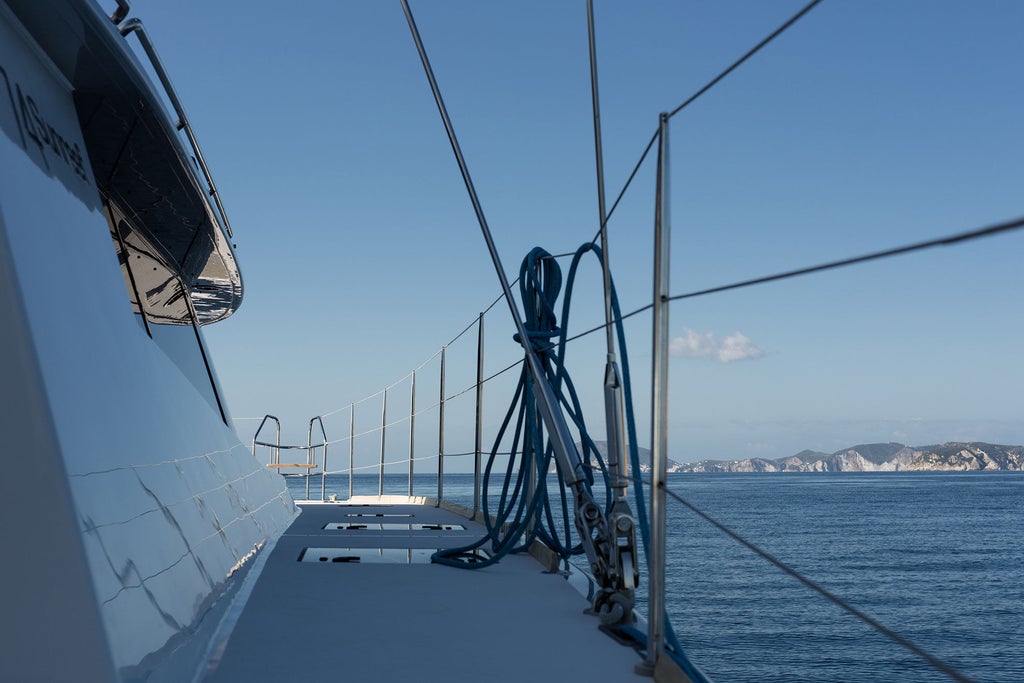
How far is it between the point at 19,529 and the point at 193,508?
38.4 inches

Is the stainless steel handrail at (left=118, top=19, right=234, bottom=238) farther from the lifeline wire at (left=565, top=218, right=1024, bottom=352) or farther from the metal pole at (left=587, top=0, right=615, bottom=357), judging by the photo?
the lifeline wire at (left=565, top=218, right=1024, bottom=352)

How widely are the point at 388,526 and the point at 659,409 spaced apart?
9.77ft

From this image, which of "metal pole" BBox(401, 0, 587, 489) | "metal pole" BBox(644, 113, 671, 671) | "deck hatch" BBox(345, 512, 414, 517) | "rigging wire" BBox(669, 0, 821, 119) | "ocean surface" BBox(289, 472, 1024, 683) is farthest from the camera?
"ocean surface" BBox(289, 472, 1024, 683)

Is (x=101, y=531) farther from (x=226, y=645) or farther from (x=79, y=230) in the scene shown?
(x=79, y=230)

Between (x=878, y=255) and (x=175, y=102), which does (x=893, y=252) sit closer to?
(x=878, y=255)

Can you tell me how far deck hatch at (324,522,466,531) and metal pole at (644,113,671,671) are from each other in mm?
2648

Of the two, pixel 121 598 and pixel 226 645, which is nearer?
pixel 121 598

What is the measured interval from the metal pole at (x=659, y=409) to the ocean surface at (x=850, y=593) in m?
10.5

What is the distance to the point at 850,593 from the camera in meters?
25.7

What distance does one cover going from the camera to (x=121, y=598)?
1.23 metres

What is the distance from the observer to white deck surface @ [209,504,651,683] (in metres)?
1.59

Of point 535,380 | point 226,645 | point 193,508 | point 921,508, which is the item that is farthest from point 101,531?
point 921,508

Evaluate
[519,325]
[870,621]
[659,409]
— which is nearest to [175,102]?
[519,325]

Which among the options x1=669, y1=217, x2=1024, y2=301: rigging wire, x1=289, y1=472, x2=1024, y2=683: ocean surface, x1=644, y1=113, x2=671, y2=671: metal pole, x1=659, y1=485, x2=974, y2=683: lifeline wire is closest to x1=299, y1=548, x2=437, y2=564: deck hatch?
x1=659, y1=485, x2=974, y2=683: lifeline wire
